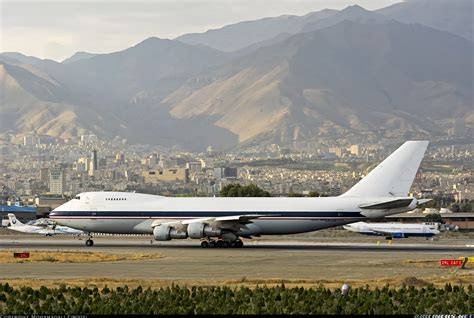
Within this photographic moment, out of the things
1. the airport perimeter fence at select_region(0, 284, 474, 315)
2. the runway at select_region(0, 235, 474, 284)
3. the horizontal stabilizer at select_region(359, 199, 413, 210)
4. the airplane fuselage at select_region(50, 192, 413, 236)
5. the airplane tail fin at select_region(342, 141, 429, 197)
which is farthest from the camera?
the airplane tail fin at select_region(342, 141, 429, 197)

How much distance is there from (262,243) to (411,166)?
13.6m

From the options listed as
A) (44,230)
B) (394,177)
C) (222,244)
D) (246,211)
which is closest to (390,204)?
(394,177)

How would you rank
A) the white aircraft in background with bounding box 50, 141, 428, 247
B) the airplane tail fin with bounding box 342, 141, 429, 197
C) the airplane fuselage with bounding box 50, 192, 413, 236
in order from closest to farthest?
1. the white aircraft in background with bounding box 50, 141, 428, 247
2. the airplane fuselage with bounding box 50, 192, 413, 236
3. the airplane tail fin with bounding box 342, 141, 429, 197

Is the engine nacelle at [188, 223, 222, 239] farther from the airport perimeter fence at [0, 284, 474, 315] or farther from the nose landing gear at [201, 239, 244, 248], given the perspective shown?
the airport perimeter fence at [0, 284, 474, 315]

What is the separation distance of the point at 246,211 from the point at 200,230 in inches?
153

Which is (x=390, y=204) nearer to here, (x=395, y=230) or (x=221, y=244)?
(x=221, y=244)

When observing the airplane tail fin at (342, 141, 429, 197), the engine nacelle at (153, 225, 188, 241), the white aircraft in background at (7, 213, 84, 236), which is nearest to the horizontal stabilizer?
the airplane tail fin at (342, 141, 429, 197)

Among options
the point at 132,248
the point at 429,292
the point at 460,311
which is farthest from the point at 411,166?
the point at 460,311

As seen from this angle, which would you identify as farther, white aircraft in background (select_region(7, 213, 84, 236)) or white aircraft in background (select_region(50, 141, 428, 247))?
white aircraft in background (select_region(7, 213, 84, 236))

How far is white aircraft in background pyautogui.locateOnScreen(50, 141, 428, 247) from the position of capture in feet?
234

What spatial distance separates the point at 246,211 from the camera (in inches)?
2864

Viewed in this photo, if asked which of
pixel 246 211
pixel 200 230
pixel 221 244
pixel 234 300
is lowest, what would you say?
pixel 221 244

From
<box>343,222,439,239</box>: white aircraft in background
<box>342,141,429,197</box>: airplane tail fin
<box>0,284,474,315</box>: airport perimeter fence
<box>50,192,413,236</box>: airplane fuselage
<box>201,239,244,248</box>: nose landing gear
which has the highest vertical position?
<box>342,141,429,197</box>: airplane tail fin

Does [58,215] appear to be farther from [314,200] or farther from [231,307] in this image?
[231,307]
